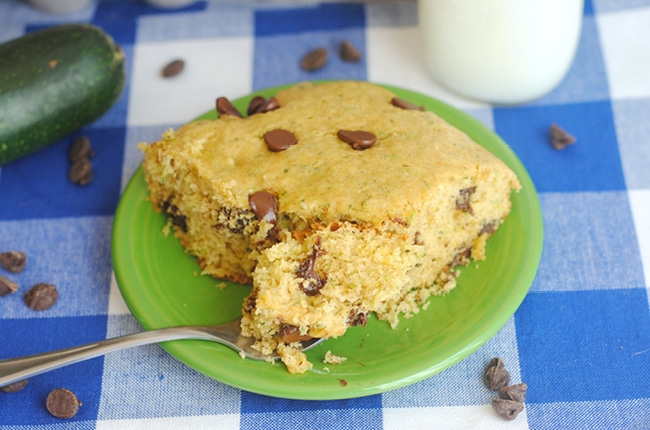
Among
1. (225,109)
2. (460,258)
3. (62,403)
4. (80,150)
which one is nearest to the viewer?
(62,403)

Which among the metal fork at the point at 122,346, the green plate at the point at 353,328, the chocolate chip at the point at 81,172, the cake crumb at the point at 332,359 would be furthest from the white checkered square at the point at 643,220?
the chocolate chip at the point at 81,172

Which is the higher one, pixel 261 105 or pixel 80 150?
pixel 261 105

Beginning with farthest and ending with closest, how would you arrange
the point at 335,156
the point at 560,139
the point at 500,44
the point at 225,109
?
the point at 560,139
the point at 500,44
the point at 225,109
the point at 335,156

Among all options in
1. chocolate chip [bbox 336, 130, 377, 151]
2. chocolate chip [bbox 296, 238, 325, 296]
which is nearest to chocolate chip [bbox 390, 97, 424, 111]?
chocolate chip [bbox 336, 130, 377, 151]

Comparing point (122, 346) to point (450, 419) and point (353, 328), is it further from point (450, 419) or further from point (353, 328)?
point (450, 419)

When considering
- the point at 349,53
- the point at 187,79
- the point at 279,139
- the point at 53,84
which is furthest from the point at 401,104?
the point at 53,84

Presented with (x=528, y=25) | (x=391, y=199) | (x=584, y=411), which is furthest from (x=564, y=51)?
(x=584, y=411)

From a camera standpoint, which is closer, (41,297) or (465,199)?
(465,199)

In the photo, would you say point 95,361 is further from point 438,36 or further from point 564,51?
point 564,51
